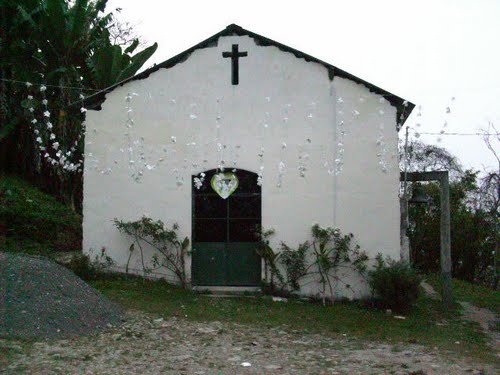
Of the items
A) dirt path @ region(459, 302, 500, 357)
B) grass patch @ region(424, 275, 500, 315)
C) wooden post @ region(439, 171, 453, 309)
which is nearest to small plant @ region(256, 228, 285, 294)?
wooden post @ region(439, 171, 453, 309)

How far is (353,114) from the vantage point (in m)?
11.7

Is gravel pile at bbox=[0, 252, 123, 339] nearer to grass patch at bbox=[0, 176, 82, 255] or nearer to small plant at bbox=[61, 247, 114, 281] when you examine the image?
small plant at bbox=[61, 247, 114, 281]

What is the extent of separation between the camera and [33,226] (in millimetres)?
16062

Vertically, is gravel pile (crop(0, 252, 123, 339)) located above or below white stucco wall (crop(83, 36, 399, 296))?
below

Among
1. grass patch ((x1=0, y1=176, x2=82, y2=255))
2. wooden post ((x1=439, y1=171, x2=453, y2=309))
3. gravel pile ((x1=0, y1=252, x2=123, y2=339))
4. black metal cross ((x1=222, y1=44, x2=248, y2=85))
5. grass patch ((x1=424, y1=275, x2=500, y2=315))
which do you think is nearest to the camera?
gravel pile ((x1=0, y1=252, x2=123, y2=339))

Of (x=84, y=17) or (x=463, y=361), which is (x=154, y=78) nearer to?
(x=84, y=17)

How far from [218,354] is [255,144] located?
223 inches

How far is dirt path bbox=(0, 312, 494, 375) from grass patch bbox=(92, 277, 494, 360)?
60 centimetres

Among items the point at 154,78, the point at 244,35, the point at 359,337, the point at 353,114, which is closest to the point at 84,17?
the point at 154,78

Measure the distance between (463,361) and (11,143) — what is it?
17.2 m

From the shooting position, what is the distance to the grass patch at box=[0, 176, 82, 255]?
15453mm

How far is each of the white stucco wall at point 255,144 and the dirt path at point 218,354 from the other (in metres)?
3.64

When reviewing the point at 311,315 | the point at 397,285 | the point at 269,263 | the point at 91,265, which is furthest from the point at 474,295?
the point at 91,265

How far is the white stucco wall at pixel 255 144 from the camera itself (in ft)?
38.2
